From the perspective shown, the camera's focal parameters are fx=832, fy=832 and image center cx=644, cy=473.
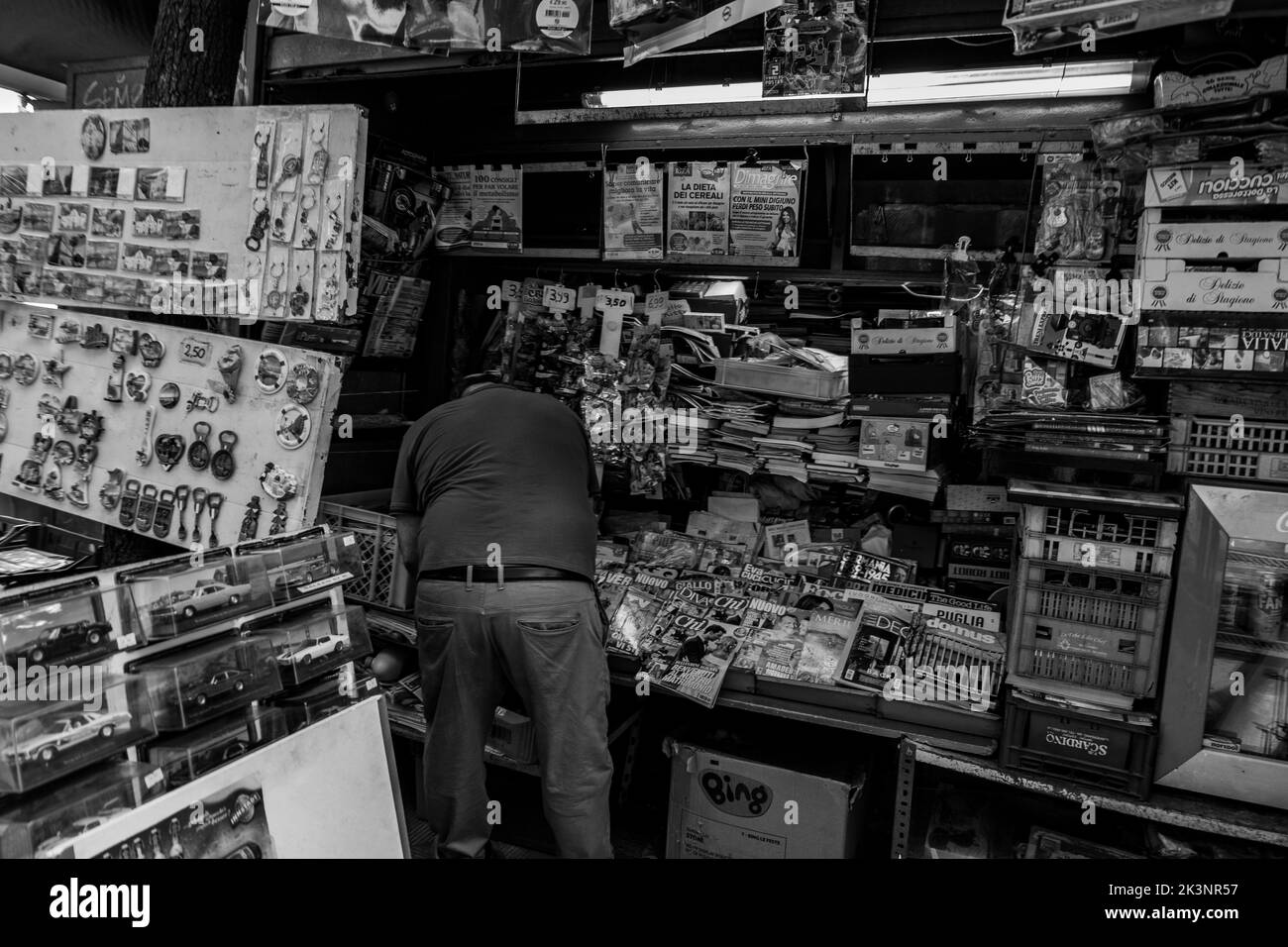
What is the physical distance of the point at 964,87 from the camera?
3215 millimetres

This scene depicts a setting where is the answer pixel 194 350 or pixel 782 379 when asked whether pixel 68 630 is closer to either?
pixel 194 350

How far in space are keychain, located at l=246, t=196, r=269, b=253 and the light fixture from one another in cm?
147

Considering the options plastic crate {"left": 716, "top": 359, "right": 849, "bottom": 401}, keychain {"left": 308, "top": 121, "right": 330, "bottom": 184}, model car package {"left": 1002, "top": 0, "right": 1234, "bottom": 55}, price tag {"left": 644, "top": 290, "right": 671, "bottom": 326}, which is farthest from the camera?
price tag {"left": 644, "top": 290, "right": 671, "bottom": 326}

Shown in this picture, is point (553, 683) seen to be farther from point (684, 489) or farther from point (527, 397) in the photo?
point (684, 489)

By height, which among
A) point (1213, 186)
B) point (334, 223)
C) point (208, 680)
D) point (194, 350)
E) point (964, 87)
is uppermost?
point (964, 87)

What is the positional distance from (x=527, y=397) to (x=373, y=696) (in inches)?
49.7

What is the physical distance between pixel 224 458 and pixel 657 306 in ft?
6.51

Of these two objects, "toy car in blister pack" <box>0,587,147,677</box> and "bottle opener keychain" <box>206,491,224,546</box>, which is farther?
"bottle opener keychain" <box>206,491,224,546</box>

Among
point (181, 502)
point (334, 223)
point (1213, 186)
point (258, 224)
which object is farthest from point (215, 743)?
point (1213, 186)

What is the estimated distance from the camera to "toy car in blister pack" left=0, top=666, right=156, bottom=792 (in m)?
1.55

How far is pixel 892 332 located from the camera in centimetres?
337

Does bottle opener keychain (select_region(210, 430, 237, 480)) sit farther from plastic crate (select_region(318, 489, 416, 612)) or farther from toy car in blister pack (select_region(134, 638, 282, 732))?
toy car in blister pack (select_region(134, 638, 282, 732))

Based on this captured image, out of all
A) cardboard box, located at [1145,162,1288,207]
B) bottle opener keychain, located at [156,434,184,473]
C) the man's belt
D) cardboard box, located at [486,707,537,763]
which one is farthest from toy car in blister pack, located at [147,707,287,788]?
cardboard box, located at [1145,162,1288,207]

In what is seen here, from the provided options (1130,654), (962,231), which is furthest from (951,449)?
(1130,654)
